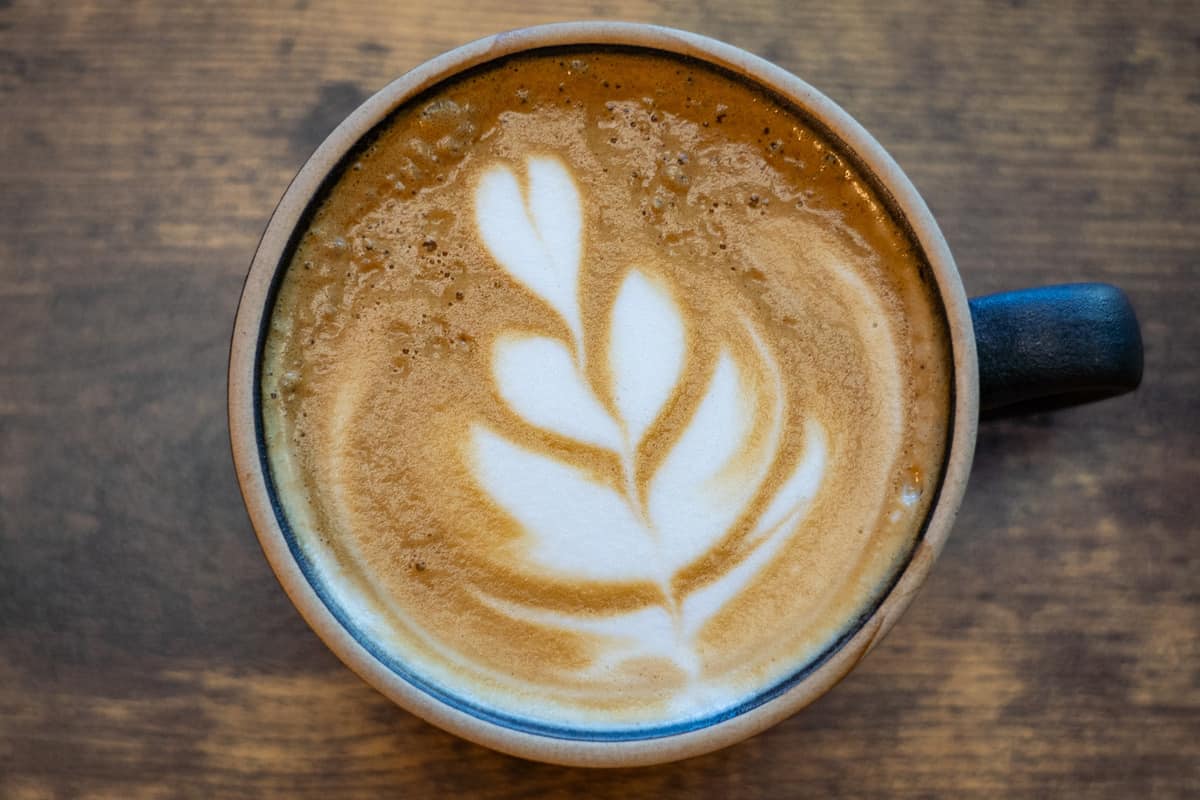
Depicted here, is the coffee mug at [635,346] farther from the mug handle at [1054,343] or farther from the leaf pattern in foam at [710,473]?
the leaf pattern in foam at [710,473]

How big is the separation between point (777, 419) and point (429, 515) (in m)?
0.36

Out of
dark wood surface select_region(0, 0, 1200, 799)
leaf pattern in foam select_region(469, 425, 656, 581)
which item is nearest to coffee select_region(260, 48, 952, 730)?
leaf pattern in foam select_region(469, 425, 656, 581)

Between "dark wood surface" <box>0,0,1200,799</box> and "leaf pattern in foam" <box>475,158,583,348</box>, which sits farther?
"dark wood surface" <box>0,0,1200,799</box>

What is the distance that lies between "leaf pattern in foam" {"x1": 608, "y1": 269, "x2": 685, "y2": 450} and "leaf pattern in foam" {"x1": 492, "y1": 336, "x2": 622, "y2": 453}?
0.03m

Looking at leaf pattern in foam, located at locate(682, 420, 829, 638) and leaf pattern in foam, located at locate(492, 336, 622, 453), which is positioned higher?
leaf pattern in foam, located at locate(492, 336, 622, 453)

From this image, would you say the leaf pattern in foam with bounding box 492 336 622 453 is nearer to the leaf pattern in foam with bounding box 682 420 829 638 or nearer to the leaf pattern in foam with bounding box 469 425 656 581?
the leaf pattern in foam with bounding box 469 425 656 581

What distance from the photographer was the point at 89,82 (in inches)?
47.0

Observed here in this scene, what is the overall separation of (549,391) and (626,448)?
10cm

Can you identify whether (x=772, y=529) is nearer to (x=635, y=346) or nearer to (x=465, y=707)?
(x=635, y=346)

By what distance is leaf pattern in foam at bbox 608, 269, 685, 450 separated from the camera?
959mm

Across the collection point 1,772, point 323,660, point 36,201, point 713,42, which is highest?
point 713,42

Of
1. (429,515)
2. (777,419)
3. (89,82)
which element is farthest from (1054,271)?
(89,82)

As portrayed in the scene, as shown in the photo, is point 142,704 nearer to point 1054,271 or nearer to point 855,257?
point 855,257

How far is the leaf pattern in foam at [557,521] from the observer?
3.09ft
